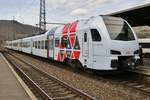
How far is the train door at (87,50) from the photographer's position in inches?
586

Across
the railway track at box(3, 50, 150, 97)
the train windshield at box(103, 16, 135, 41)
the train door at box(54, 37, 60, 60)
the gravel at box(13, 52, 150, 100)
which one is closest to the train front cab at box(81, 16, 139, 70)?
the train windshield at box(103, 16, 135, 41)

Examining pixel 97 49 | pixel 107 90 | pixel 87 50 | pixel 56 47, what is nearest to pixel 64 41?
pixel 56 47

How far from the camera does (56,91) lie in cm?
1169

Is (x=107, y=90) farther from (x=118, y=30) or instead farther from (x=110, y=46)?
(x=118, y=30)

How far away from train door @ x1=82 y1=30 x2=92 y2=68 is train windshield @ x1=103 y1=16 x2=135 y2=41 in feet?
3.86

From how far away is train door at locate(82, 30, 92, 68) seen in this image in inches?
586

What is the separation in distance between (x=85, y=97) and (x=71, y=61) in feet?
26.3

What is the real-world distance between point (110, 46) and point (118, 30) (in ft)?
4.21

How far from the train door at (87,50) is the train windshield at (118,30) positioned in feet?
3.86

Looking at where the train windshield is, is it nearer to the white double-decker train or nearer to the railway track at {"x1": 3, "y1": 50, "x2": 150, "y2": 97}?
the white double-decker train

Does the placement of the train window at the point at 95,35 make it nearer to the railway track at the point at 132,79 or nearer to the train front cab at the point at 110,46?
the train front cab at the point at 110,46

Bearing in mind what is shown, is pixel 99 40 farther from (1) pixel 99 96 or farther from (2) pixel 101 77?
(1) pixel 99 96

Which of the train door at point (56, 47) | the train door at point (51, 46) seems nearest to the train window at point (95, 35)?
the train door at point (56, 47)

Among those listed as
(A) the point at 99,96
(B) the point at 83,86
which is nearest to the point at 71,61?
(B) the point at 83,86
